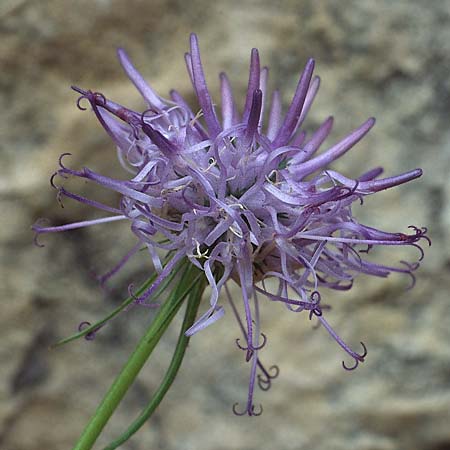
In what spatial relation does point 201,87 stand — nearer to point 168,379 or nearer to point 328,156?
point 328,156

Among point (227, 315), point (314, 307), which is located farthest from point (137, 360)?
point (227, 315)

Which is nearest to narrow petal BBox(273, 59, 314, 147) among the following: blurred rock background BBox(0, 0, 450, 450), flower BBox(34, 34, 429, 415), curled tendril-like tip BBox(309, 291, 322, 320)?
flower BBox(34, 34, 429, 415)

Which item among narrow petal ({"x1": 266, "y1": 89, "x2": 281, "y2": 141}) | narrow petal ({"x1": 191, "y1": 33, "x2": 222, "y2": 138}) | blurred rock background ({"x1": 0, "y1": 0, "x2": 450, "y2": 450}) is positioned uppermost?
narrow petal ({"x1": 191, "y1": 33, "x2": 222, "y2": 138})

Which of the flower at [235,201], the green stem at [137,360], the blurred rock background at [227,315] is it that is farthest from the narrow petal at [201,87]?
the blurred rock background at [227,315]

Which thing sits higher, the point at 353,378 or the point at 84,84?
the point at 84,84

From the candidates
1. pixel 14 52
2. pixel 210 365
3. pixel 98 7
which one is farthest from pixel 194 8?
pixel 210 365

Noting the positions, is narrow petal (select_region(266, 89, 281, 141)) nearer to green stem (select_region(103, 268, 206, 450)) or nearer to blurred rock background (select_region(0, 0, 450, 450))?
green stem (select_region(103, 268, 206, 450))

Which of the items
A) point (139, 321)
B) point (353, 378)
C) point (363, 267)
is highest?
point (363, 267)

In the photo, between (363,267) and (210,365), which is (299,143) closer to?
(363,267)
